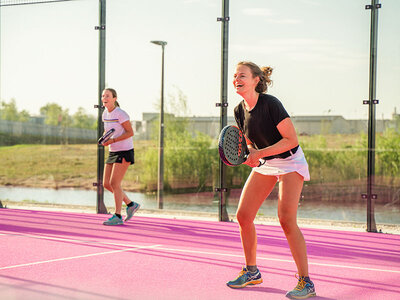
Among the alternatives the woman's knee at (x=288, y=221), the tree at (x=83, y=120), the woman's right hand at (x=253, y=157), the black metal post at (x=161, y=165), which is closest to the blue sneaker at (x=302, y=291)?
the woman's knee at (x=288, y=221)

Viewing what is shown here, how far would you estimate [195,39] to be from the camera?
29.3ft

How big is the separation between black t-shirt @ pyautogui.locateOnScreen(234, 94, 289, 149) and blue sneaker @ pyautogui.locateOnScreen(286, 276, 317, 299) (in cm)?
93

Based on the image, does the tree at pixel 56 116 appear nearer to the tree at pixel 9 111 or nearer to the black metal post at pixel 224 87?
the tree at pixel 9 111

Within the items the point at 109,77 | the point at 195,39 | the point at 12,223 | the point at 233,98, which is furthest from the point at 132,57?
the point at 12,223

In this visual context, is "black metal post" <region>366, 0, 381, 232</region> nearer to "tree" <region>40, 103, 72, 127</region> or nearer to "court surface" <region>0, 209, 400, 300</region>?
"court surface" <region>0, 209, 400, 300</region>

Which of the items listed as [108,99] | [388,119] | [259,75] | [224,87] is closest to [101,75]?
[108,99]

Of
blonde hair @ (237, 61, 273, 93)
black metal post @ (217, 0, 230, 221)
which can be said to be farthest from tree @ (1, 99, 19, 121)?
blonde hair @ (237, 61, 273, 93)

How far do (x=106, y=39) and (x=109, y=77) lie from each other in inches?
21.9

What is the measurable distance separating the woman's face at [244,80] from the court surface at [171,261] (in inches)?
53.6

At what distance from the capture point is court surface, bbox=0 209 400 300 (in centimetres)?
426

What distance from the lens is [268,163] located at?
4266 millimetres

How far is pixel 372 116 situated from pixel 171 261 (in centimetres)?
363

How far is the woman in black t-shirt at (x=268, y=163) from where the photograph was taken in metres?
4.07

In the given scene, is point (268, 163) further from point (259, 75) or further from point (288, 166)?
point (259, 75)
